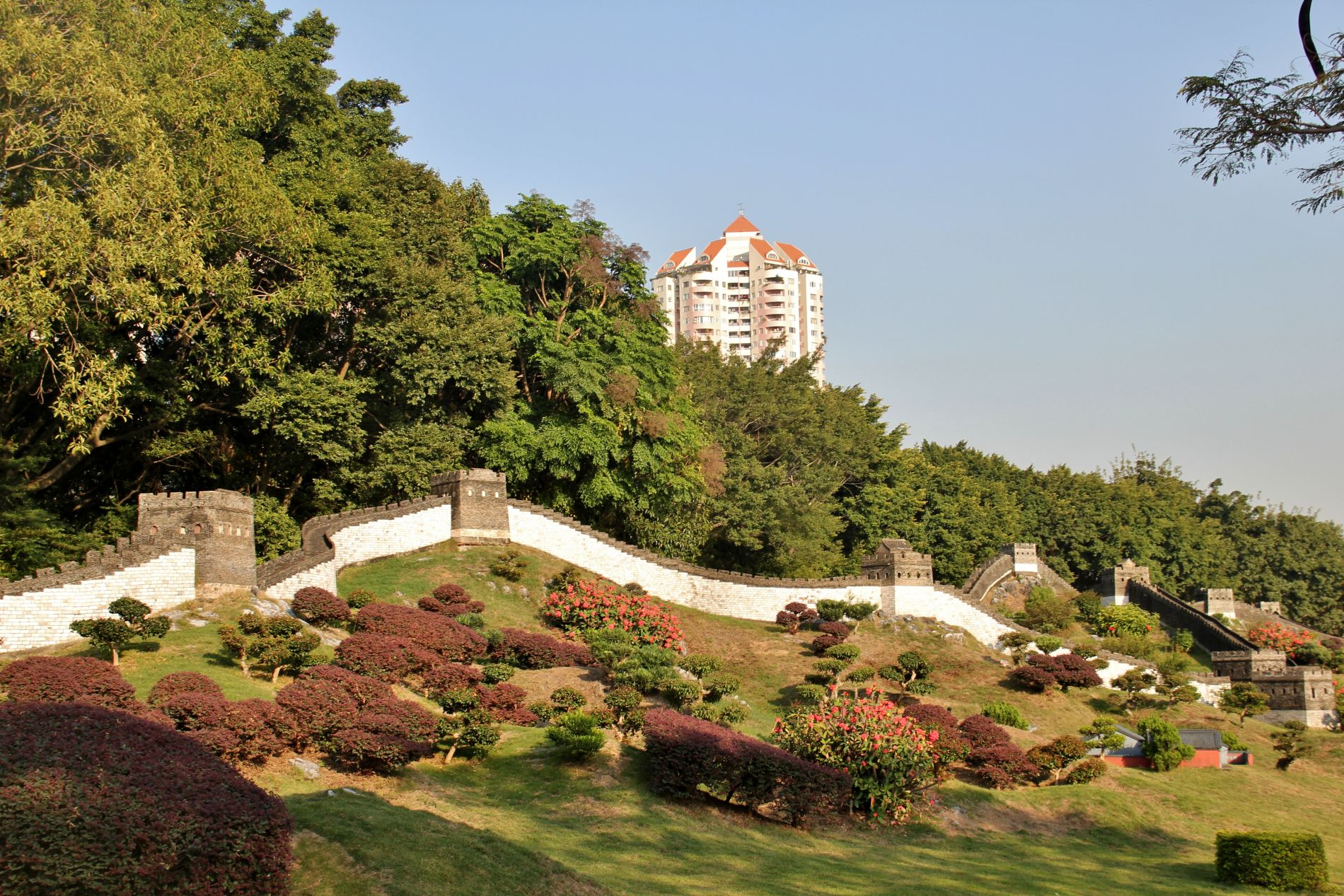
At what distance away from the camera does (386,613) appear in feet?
88.3

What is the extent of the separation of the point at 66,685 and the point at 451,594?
48.0 feet

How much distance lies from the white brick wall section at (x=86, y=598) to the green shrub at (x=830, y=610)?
20844 millimetres

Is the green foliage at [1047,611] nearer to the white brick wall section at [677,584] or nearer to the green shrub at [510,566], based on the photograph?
the white brick wall section at [677,584]

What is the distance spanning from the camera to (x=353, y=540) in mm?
35156

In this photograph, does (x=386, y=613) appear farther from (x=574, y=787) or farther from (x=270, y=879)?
(x=270, y=879)

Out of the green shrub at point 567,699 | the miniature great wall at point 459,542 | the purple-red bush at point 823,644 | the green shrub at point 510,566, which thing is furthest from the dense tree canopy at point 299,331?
the green shrub at point 567,699

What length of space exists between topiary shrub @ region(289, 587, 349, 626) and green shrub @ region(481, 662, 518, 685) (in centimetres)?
403

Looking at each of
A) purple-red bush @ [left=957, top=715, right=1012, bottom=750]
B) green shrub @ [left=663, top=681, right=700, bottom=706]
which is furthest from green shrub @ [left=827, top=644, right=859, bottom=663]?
green shrub @ [left=663, top=681, right=700, bottom=706]

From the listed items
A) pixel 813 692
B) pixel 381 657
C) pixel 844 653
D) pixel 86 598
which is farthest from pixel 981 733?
pixel 86 598

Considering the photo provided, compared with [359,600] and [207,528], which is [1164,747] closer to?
[359,600]

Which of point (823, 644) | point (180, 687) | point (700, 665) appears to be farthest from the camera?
point (823, 644)

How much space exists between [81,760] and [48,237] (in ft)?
57.8

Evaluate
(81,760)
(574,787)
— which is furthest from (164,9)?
(81,760)

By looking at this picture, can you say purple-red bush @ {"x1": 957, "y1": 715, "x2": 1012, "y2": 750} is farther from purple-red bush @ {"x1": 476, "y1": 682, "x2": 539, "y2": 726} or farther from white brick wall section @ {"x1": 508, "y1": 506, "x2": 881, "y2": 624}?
white brick wall section @ {"x1": 508, "y1": 506, "x2": 881, "y2": 624}
